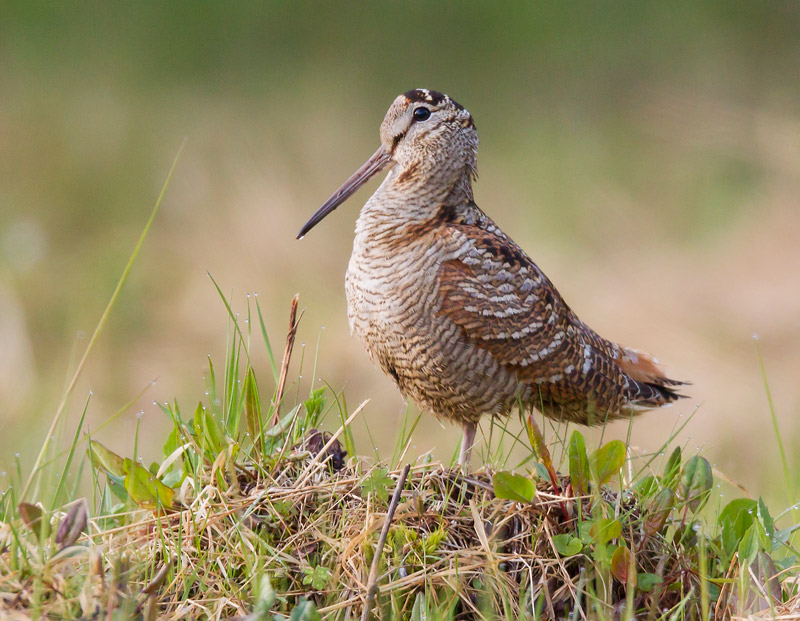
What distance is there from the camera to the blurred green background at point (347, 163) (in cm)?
797

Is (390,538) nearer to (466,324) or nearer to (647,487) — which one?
(647,487)

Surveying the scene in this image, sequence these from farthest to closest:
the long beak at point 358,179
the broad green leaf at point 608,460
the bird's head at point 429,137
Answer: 1. the long beak at point 358,179
2. the bird's head at point 429,137
3. the broad green leaf at point 608,460

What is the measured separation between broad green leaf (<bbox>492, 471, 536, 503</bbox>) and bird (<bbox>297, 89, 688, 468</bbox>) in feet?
2.54

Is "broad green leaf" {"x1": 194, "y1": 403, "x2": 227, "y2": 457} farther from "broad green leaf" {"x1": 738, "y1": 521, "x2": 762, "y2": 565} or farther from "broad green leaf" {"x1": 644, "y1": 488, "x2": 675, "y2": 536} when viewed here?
"broad green leaf" {"x1": 738, "y1": 521, "x2": 762, "y2": 565}

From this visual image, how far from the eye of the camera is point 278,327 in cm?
777

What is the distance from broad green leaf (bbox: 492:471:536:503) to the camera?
8.72ft

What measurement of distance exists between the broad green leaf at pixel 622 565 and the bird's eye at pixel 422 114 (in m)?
1.77

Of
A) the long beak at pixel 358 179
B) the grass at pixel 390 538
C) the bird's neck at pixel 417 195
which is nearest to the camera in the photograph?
the grass at pixel 390 538

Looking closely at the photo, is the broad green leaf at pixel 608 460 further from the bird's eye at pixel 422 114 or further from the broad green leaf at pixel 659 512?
the bird's eye at pixel 422 114

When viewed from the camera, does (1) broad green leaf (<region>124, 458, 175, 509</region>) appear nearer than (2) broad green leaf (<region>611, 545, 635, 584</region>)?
No

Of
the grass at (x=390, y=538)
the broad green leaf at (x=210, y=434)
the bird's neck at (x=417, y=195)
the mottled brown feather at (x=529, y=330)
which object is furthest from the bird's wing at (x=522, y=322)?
the broad green leaf at (x=210, y=434)

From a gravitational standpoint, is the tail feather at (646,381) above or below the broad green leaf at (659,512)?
above

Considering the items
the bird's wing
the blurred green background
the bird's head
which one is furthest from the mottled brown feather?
the blurred green background

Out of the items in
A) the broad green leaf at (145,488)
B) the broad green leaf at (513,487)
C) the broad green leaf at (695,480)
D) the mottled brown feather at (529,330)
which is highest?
the mottled brown feather at (529,330)
